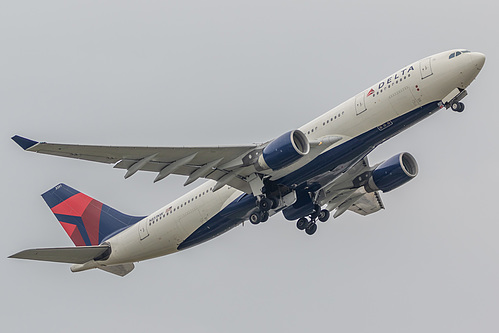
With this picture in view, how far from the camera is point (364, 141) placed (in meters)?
36.5

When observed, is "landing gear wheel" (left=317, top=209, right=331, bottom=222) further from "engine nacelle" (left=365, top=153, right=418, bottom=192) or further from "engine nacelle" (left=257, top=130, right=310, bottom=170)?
"engine nacelle" (left=257, top=130, right=310, bottom=170)

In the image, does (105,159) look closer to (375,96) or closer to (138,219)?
(138,219)

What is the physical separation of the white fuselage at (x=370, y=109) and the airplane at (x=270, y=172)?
44 mm

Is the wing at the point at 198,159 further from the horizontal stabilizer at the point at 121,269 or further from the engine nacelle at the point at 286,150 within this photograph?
the horizontal stabilizer at the point at 121,269

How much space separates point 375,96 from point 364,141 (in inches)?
81.0

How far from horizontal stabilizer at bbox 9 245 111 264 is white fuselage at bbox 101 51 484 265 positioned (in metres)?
3.92

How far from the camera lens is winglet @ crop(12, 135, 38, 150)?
3228 centimetres

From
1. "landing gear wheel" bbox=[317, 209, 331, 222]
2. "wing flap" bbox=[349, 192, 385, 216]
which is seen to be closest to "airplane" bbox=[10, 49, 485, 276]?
"landing gear wheel" bbox=[317, 209, 331, 222]

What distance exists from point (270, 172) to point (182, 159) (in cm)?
415

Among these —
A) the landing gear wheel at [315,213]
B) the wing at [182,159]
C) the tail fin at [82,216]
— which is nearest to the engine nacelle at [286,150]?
the wing at [182,159]

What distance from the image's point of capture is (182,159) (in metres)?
37.2

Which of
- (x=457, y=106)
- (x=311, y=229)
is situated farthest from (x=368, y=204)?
(x=457, y=106)

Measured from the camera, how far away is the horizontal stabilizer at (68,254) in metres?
38.5

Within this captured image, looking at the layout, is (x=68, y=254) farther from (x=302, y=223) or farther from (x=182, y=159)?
(x=302, y=223)
